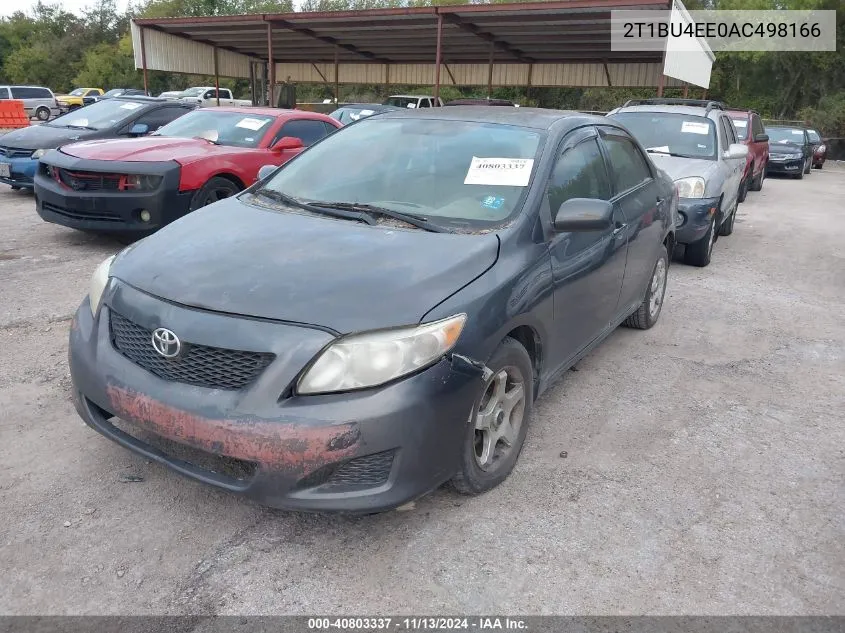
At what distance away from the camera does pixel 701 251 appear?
733 centimetres

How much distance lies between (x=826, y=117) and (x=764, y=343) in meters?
30.9

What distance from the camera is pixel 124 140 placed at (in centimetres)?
727

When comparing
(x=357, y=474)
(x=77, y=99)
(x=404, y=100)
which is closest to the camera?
(x=357, y=474)

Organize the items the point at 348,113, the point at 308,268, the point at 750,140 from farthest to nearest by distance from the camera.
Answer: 1. the point at 348,113
2. the point at 750,140
3. the point at 308,268

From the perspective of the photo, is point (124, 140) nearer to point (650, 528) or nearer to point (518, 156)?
point (518, 156)

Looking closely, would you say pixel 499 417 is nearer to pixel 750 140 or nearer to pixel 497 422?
pixel 497 422

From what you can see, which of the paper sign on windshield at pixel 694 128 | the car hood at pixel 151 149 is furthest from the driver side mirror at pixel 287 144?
the paper sign on windshield at pixel 694 128

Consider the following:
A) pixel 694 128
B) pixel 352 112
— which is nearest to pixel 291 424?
pixel 694 128

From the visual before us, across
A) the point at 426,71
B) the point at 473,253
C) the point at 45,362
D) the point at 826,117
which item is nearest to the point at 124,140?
the point at 45,362

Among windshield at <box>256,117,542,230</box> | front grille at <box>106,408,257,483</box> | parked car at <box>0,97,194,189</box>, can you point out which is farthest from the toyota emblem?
parked car at <box>0,97,194,189</box>

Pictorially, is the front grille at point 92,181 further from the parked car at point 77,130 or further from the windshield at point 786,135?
the windshield at point 786,135

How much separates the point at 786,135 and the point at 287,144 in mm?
17304

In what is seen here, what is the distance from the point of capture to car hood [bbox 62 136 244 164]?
21.7 feet

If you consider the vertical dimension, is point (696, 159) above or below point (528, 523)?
above
